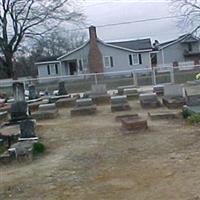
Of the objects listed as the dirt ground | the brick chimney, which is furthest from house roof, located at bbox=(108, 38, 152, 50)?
the dirt ground

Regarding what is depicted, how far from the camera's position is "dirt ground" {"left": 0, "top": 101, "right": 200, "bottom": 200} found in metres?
6.41

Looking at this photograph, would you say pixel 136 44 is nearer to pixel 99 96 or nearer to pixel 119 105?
pixel 99 96

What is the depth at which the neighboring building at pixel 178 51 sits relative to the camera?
2425 inches

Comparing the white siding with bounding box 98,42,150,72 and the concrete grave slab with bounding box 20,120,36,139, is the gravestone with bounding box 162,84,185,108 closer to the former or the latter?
the concrete grave slab with bounding box 20,120,36,139

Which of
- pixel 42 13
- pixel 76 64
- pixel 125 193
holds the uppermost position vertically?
pixel 42 13

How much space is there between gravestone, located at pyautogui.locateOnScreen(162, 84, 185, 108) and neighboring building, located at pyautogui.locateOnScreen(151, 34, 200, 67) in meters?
42.9

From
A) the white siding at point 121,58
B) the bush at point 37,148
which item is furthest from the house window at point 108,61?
the bush at point 37,148

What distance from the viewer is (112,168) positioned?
7816 millimetres

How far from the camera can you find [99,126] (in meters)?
13.3

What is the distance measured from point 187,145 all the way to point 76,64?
48.3 metres

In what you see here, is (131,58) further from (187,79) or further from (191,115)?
(191,115)

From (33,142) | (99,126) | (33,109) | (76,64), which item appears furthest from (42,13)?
(33,142)

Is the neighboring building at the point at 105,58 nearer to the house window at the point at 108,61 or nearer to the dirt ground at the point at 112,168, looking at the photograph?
the house window at the point at 108,61

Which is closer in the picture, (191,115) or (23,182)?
(23,182)
